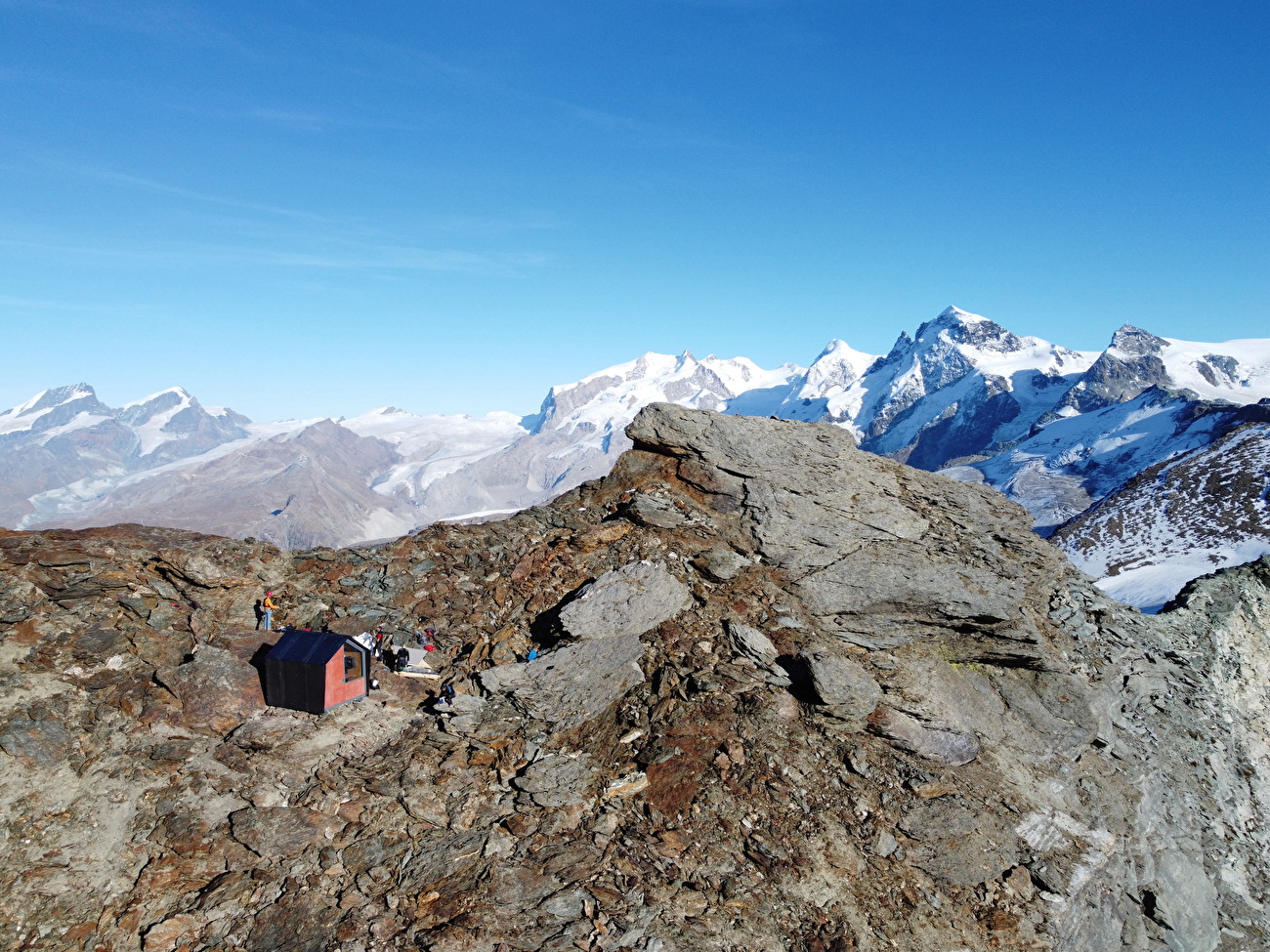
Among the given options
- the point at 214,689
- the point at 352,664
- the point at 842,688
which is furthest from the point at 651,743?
the point at 214,689

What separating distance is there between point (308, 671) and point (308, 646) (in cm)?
58

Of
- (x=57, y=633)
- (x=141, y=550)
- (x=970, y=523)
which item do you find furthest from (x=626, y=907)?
(x=970, y=523)

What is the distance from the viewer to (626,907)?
480 inches

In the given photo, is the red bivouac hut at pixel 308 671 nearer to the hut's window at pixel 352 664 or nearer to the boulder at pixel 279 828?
the hut's window at pixel 352 664

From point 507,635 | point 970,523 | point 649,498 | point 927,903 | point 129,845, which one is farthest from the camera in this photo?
point 970,523

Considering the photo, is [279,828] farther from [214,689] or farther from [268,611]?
[268,611]

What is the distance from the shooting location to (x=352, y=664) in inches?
660

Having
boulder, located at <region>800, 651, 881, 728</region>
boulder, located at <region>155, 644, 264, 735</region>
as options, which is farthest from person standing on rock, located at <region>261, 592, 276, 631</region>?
Result: boulder, located at <region>800, 651, 881, 728</region>

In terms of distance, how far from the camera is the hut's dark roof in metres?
15.8

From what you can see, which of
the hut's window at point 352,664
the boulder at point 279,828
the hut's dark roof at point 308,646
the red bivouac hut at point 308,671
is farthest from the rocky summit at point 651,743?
the hut's dark roof at point 308,646

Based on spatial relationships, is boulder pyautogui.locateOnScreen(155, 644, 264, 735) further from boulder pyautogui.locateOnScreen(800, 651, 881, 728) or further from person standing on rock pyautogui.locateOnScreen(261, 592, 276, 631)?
boulder pyautogui.locateOnScreen(800, 651, 881, 728)

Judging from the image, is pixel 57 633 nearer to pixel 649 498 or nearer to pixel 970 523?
pixel 649 498

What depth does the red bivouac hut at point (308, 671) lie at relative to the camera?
51.9 ft

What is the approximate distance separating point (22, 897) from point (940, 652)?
22502 mm
